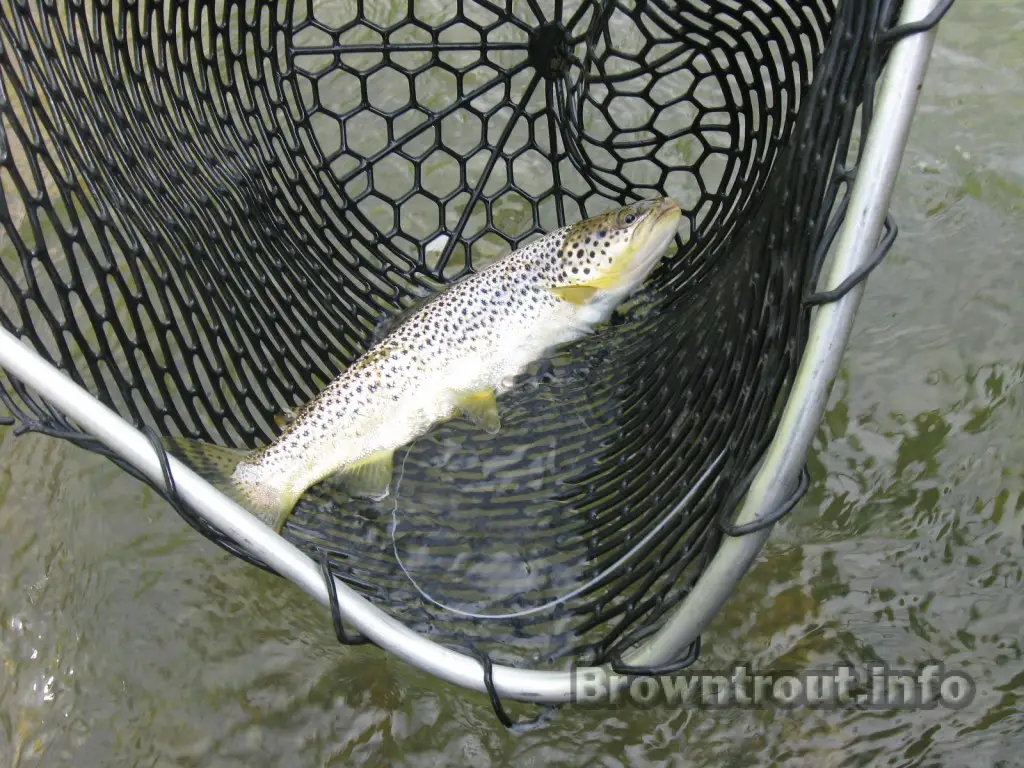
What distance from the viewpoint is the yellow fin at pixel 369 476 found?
2.40 meters

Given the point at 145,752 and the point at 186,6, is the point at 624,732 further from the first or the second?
the point at 186,6

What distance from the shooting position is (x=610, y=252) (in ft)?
8.07

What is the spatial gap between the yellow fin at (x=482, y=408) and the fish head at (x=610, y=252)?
A: 36 centimetres

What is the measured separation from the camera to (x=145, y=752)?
2.48 metres

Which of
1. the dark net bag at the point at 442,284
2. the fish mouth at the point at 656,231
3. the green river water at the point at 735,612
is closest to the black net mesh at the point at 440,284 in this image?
the dark net bag at the point at 442,284

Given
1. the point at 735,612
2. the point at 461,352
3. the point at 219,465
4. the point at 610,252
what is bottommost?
the point at 735,612

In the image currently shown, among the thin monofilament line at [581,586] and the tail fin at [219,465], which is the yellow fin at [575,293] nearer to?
the thin monofilament line at [581,586]

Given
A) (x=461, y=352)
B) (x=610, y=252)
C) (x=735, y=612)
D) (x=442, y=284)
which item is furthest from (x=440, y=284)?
(x=735, y=612)

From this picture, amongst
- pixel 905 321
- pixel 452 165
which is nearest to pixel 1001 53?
pixel 905 321

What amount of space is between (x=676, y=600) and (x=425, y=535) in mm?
991

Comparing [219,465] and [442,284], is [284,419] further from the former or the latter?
[442,284]

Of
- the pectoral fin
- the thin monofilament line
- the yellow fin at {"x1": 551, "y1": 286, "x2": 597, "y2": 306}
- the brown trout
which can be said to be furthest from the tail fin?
the yellow fin at {"x1": 551, "y1": 286, "x2": 597, "y2": 306}

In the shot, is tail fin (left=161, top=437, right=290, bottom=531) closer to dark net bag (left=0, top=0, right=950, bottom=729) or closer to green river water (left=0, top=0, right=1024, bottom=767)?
dark net bag (left=0, top=0, right=950, bottom=729)

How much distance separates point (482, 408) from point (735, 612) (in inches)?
36.2
